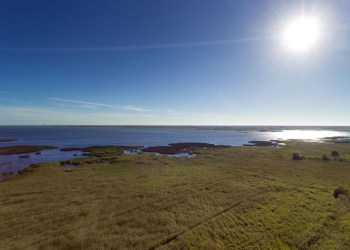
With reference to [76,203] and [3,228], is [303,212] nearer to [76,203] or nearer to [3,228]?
[76,203]

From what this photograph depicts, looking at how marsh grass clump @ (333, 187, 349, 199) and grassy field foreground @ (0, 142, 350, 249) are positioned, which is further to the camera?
marsh grass clump @ (333, 187, 349, 199)

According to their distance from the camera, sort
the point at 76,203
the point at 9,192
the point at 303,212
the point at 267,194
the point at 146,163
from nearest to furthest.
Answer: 1. the point at 303,212
2. the point at 76,203
3. the point at 267,194
4. the point at 9,192
5. the point at 146,163

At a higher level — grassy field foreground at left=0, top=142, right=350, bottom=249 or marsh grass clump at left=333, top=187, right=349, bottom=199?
marsh grass clump at left=333, top=187, right=349, bottom=199

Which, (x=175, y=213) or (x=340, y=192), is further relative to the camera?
(x=340, y=192)

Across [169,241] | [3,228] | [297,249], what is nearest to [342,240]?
[297,249]

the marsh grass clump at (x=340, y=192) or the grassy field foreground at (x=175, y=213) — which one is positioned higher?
the marsh grass clump at (x=340, y=192)

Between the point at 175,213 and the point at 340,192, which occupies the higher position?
the point at 340,192

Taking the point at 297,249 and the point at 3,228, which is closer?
the point at 297,249

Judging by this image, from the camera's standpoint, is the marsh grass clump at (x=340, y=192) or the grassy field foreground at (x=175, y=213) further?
the marsh grass clump at (x=340, y=192)
